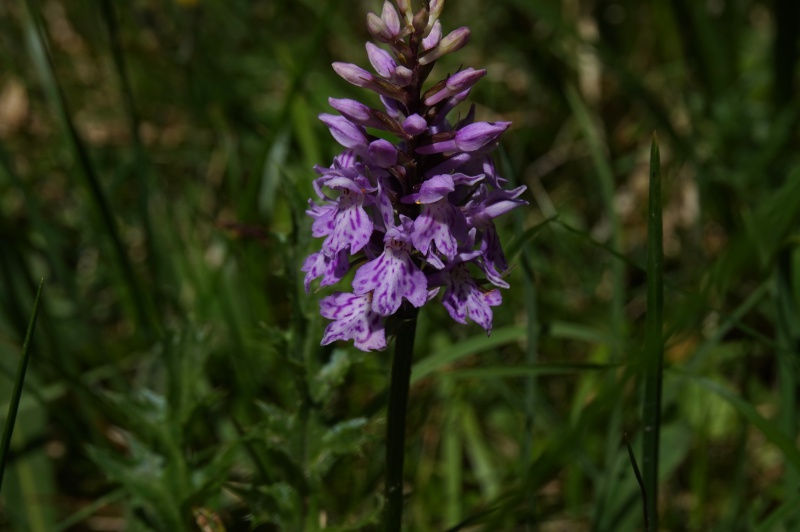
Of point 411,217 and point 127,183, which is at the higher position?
point 127,183

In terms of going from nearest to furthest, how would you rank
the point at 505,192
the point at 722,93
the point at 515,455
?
the point at 505,192 → the point at 515,455 → the point at 722,93

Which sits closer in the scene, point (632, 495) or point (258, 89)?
point (632, 495)

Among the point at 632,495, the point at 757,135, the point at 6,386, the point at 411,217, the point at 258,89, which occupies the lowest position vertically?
the point at 632,495

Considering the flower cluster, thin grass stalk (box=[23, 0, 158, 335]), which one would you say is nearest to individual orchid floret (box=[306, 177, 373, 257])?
the flower cluster

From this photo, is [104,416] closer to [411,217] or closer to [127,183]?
[127,183]

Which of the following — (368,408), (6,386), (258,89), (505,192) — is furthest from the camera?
(258,89)

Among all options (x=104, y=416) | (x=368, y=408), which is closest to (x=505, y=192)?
(x=368, y=408)
